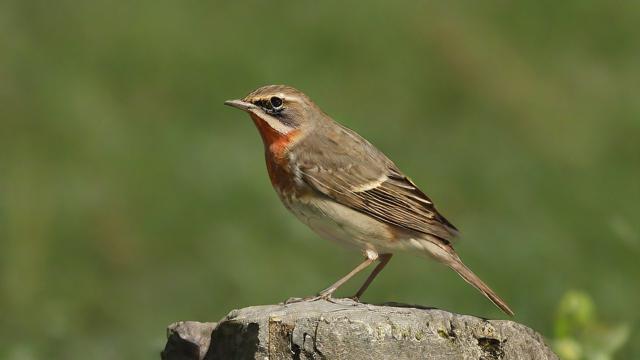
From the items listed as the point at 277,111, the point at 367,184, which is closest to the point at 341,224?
the point at 367,184

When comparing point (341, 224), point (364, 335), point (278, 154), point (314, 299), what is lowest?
point (314, 299)

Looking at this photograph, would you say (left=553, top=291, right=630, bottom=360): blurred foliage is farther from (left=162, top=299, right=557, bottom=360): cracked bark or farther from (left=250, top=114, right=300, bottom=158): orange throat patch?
(left=250, top=114, right=300, bottom=158): orange throat patch

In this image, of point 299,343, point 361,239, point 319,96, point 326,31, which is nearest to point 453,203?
point 319,96

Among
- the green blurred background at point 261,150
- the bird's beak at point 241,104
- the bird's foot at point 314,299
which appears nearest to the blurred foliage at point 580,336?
the green blurred background at point 261,150

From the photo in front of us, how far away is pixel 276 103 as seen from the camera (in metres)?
9.91

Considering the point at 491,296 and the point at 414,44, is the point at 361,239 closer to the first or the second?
the point at 491,296

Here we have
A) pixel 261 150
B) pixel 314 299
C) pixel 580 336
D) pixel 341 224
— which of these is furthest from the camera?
pixel 261 150

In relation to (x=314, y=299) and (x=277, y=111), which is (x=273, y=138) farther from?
(x=314, y=299)

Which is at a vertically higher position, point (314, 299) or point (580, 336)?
point (314, 299)

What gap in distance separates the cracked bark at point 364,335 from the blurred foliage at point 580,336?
1715mm

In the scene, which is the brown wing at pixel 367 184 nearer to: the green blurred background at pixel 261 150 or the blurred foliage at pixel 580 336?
the blurred foliage at pixel 580 336

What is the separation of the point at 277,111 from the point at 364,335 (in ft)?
9.05

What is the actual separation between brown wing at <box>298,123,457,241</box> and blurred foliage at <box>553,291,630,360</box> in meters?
1.07

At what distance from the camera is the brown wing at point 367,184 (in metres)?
9.67
